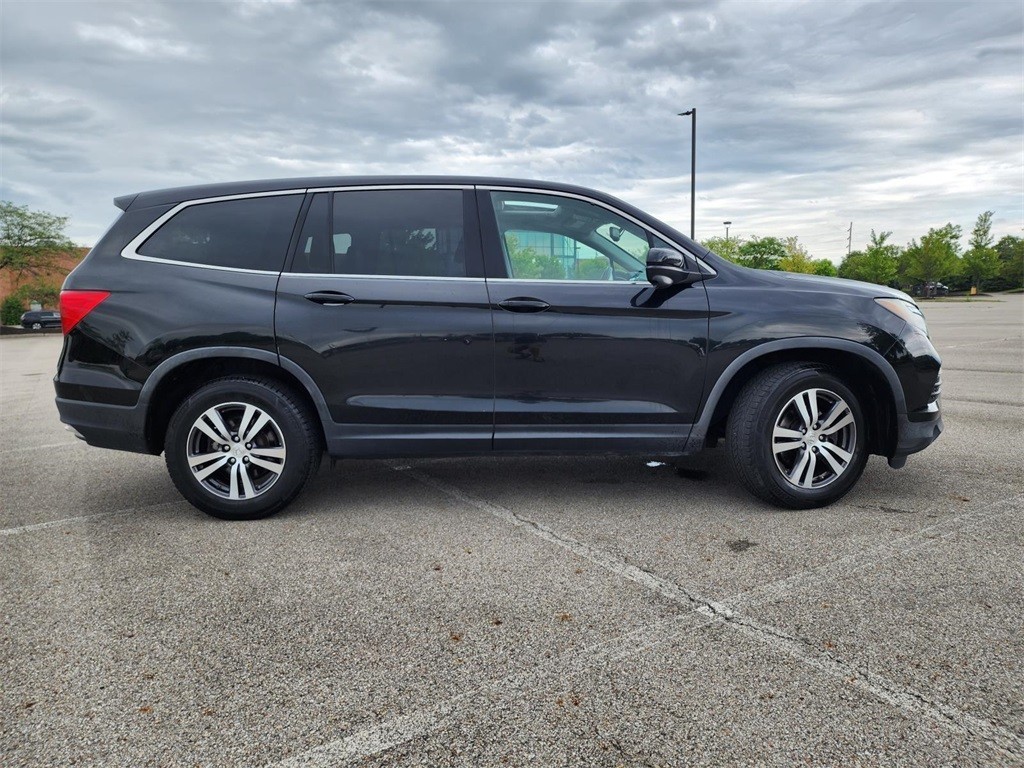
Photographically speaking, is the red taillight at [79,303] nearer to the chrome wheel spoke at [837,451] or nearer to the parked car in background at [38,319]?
the chrome wheel spoke at [837,451]

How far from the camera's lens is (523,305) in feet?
13.4

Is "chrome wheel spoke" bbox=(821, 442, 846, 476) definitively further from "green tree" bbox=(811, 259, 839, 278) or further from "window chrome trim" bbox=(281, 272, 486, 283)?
"green tree" bbox=(811, 259, 839, 278)

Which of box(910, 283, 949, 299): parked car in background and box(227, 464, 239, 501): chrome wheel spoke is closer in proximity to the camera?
box(227, 464, 239, 501): chrome wheel spoke

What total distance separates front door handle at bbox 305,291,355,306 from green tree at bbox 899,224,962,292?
78141mm

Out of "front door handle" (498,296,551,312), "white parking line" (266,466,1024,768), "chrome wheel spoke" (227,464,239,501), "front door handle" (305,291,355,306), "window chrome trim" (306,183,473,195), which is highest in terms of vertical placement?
"window chrome trim" (306,183,473,195)

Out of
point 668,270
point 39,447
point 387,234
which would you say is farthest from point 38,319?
point 668,270

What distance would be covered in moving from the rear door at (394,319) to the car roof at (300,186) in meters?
0.07

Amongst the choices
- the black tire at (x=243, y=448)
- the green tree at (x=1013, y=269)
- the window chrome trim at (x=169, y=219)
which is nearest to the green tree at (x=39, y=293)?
the window chrome trim at (x=169, y=219)

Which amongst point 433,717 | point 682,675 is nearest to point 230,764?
point 433,717

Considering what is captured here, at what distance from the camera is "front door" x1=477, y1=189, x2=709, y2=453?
4.11m

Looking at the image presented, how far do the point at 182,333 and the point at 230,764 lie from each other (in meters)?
2.58

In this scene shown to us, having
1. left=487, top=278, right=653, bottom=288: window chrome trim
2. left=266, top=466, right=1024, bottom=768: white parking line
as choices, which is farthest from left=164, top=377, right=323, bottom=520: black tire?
left=266, top=466, right=1024, bottom=768: white parking line

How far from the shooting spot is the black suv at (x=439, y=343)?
4070 mm

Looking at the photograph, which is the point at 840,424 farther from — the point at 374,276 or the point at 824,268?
the point at 824,268
